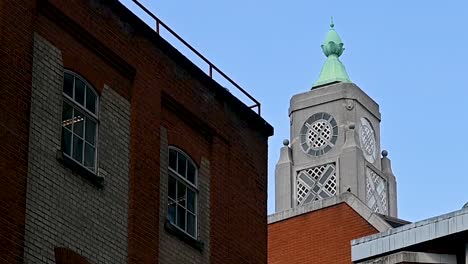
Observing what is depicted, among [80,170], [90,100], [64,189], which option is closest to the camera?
[64,189]

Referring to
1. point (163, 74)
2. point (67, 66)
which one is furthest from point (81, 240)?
point (163, 74)

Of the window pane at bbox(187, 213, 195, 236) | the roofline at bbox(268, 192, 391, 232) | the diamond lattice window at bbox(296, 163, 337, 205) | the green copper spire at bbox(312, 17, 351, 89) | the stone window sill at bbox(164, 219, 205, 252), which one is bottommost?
the stone window sill at bbox(164, 219, 205, 252)

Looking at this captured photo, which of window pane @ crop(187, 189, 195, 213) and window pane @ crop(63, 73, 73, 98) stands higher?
window pane @ crop(63, 73, 73, 98)

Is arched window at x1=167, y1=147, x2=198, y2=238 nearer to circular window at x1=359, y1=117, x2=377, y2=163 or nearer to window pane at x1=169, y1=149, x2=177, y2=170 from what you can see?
Result: window pane at x1=169, y1=149, x2=177, y2=170

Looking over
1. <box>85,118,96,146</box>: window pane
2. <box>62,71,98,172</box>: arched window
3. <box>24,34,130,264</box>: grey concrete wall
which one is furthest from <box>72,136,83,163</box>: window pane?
<box>24,34,130,264</box>: grey concrete wall

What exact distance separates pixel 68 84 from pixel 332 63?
33054 mm

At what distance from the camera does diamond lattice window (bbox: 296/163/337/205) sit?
53.9m

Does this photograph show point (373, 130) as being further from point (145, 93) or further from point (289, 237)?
point (145, 93)

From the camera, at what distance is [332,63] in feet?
196

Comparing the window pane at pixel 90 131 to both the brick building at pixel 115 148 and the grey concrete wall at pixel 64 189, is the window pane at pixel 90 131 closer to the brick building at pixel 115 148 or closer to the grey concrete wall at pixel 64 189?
the brick building at pixel 115 148

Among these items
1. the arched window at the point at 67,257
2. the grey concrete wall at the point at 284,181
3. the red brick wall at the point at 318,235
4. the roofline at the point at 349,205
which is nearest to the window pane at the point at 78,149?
the arched window at the point at 67,257

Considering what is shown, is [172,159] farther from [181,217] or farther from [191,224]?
[191,224]

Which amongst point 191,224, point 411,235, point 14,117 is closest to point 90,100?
point 14,117

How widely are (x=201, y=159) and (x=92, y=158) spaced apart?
13.2 ft
